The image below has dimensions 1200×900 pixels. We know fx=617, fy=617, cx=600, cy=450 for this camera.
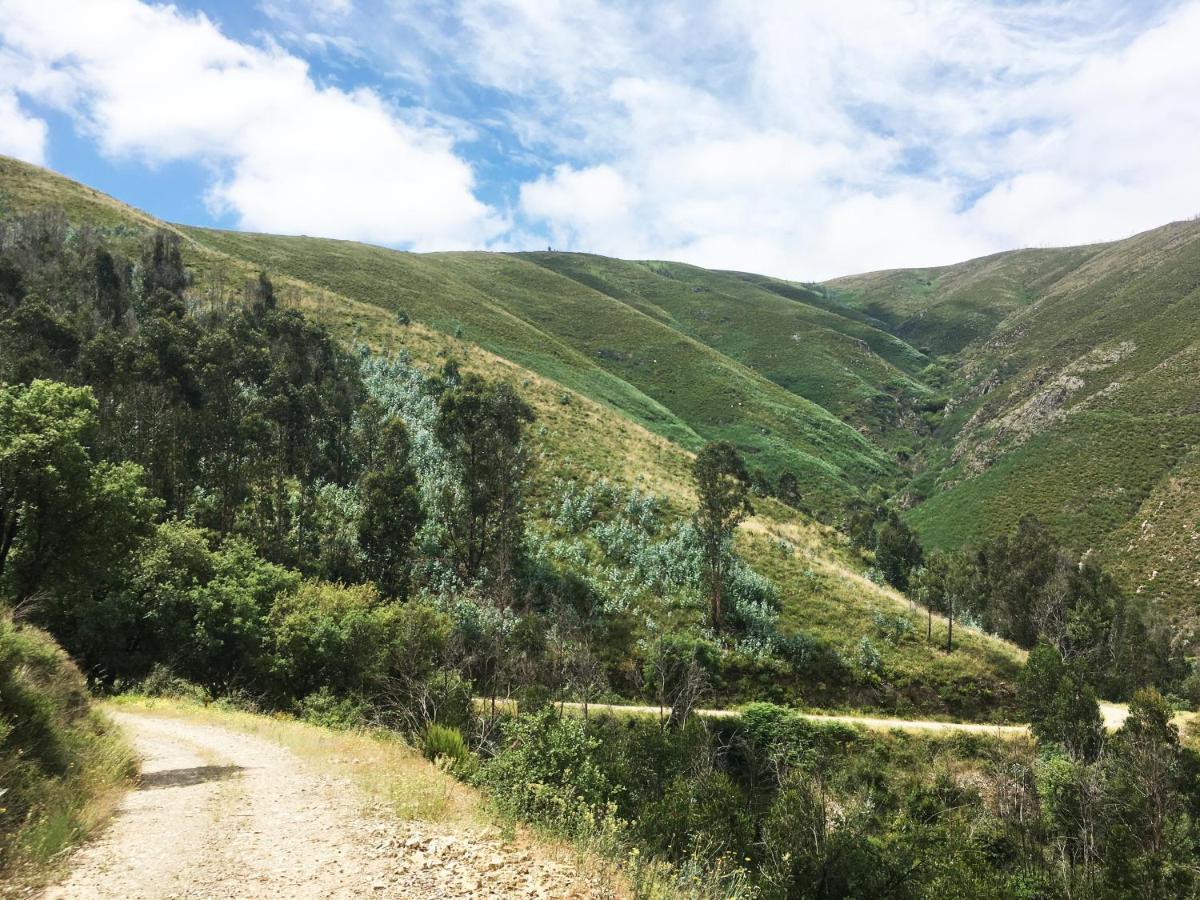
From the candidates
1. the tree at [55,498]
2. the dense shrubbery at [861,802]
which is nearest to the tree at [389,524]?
the tree at [55,498]

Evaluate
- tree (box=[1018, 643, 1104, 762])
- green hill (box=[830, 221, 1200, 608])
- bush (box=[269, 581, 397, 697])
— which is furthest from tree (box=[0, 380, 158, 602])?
green hill (box=[830, 221, 1200, 608])

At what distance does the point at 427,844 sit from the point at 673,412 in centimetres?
10314

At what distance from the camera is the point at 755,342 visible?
17225 cm

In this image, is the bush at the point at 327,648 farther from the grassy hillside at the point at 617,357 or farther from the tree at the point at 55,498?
the grassy hillside at the point at 617,357

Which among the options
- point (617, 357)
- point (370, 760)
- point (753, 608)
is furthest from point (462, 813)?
point (617, 357)

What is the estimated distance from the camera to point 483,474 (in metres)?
41.6

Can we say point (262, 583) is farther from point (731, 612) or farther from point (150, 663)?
point (731, 612)

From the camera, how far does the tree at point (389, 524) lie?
123 ft

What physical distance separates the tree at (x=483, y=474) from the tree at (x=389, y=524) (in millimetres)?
3333

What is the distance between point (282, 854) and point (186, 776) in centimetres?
560

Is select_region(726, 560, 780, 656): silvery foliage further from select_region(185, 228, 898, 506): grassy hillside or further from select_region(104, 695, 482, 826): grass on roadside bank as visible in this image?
select_region(185, 228, 898, 506): grassy hillside

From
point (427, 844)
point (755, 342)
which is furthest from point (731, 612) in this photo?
point (755, 342)

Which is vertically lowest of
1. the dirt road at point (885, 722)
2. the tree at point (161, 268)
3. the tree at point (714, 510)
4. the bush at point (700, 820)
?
the dirt road at point (885, 722)

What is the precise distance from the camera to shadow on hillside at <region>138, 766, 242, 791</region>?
11609mm
